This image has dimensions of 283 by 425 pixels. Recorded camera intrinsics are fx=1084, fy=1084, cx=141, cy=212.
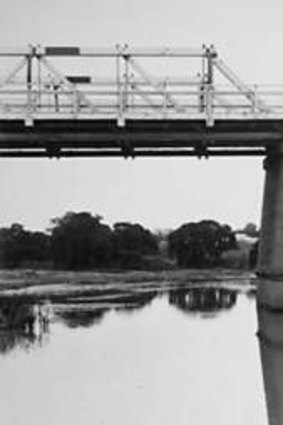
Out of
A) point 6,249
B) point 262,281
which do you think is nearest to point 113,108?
point 262,281

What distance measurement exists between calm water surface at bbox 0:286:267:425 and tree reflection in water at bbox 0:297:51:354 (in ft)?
0.18

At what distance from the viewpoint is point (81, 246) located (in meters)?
92.4

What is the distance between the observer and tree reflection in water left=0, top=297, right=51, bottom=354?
27.3 metres

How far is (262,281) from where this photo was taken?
4091cm

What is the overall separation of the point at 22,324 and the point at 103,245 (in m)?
62.4

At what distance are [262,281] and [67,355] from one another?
17633 millimetres

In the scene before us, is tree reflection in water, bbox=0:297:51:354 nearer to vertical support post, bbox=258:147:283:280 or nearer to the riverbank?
vertical support post, bbox=258:147:283:280

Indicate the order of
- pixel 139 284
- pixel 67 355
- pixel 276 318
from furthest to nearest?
pixel 139 284 → pixel 276 318 → pixel 67 355

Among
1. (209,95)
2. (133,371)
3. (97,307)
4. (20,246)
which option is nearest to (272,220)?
(209,95)

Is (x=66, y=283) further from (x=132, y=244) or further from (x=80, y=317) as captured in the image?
(x=132, y=244)

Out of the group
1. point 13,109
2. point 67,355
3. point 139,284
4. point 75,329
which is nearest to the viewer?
point 67,355

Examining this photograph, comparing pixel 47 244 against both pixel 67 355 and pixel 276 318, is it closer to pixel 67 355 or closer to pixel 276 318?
pixel 276 318

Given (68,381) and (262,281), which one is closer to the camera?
(68,381)

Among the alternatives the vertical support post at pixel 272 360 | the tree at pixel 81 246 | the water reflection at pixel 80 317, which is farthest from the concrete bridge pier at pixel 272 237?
the tree at pixel 81 246
